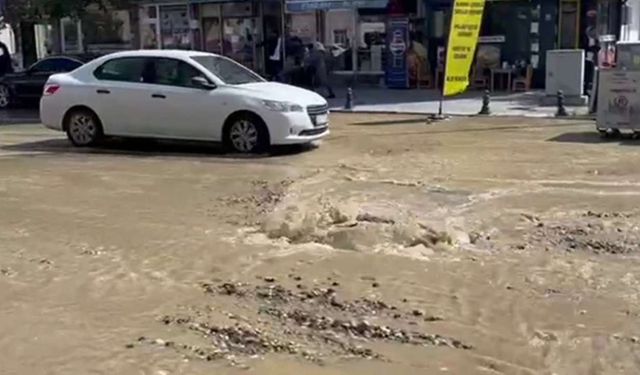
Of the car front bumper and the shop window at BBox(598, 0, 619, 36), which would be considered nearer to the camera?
the car front bumper

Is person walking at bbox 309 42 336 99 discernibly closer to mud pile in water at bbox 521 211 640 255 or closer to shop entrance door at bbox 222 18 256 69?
shop entrance door at bbox 222 18 256 69

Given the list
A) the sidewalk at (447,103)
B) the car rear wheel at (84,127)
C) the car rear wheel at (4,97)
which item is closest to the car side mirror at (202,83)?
the car rear wheel at (84,127)

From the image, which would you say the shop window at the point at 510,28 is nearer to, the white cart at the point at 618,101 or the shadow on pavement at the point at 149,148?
the white cart at the point at 618,101

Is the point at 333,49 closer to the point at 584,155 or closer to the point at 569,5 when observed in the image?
the point at 569,5

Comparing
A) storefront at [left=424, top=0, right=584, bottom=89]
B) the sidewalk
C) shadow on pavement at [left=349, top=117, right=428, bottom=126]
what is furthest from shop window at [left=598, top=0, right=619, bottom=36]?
shadow on pavement at [left=349, top=117, right=428, bottom=126]

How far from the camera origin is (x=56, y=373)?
4949 mm

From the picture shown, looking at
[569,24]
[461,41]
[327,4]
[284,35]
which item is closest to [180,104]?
[461,41]

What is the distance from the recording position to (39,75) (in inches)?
869

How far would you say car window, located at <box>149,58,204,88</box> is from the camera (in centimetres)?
1318

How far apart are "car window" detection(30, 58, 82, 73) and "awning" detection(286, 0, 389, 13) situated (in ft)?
24.0

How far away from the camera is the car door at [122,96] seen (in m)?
13.5

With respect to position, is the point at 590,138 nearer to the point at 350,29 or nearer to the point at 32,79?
the point at 350,29

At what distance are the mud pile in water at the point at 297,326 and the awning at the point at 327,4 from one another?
63.9ft

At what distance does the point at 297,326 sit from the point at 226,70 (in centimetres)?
853
